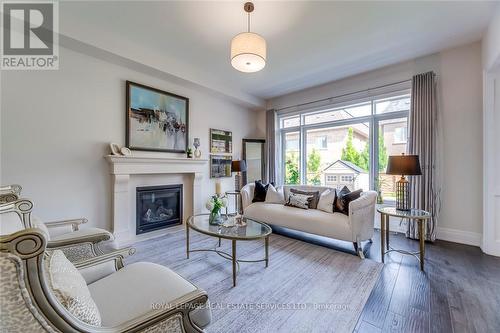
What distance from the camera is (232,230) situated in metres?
2.36

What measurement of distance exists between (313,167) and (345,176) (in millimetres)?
737

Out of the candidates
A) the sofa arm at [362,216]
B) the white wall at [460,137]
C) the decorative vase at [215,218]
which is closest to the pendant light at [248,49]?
the decorative vase at [215,218]

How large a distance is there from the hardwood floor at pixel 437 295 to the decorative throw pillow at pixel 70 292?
1.65 m

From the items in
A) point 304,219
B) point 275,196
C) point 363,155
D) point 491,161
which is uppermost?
point 363,155

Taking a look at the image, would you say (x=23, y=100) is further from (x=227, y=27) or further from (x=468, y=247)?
(x=468, y=247)

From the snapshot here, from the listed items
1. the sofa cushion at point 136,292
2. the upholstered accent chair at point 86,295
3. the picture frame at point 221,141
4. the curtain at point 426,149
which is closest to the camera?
the upholstered accent chair at point 86,295

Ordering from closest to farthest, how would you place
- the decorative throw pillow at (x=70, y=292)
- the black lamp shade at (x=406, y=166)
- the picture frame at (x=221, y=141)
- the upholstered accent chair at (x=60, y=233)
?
the decorative throw pillow at (x=70, y=292)
the upholstered accent chair at (x=60, y=233)
the black lamp shade at (x=406, y=166)
the picture frame at (x=221, y=141)

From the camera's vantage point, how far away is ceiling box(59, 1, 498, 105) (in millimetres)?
2381

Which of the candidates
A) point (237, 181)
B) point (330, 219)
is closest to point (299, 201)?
point (330, 219)

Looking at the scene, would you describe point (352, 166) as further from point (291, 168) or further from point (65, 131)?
point (65, 131)

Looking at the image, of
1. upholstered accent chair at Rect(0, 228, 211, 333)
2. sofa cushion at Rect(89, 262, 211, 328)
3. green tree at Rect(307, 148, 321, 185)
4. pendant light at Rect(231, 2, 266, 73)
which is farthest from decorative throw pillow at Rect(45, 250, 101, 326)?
green tree at Rect(307, 148, 321, 185)

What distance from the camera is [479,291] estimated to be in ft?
6.33

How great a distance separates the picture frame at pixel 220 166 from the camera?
15.0 ft

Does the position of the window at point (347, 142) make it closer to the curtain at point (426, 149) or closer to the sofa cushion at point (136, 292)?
the curtain at point (426, 149)
